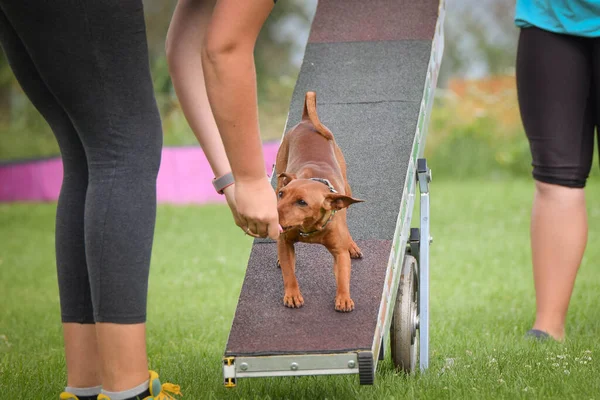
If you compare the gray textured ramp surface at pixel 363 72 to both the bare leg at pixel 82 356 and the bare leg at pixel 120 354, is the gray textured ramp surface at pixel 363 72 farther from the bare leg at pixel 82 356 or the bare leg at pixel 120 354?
the bare leg at pixel 120 354

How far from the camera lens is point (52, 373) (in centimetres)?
327

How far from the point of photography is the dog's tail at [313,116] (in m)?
3.08

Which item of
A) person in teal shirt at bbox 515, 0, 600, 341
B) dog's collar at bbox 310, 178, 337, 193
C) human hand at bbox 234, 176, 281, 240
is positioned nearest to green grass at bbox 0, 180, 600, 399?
person in teal shirt at bbox 515, 0, 600, 341

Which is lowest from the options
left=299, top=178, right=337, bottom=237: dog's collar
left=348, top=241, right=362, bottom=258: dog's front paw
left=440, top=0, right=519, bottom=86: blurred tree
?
left=348, top=241, right=362, bottom=258: dog's front paw

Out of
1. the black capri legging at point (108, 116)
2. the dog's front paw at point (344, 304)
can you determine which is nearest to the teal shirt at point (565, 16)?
the dog's front paw at point (344, 304)

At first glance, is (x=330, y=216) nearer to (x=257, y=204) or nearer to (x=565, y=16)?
(x=257, y=204)

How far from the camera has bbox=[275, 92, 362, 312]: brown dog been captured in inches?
100

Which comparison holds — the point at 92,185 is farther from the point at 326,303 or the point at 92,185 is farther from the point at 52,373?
the point at 52,373

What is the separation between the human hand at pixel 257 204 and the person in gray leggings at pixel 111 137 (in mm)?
252

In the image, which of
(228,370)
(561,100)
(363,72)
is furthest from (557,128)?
(228,370)

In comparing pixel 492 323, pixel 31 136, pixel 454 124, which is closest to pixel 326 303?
pixel 492 323

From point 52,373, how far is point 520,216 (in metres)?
6.40

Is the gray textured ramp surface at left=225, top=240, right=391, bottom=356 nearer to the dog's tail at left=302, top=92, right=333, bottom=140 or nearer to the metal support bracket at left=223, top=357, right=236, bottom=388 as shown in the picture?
the metal support bracket at left=223, top=357, right=236, bottom=388

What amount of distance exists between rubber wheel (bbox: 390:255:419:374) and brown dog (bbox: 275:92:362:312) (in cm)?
28
